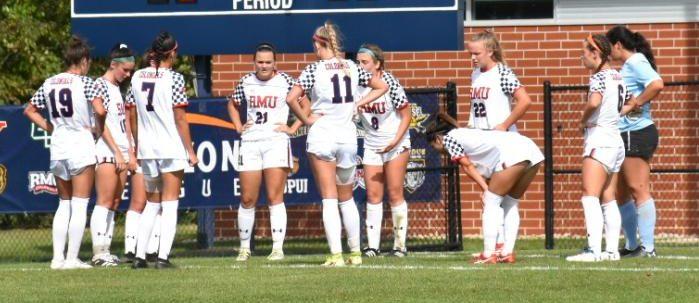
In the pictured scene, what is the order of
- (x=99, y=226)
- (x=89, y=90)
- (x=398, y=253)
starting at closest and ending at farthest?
(x=89, y=90), (x=99, y=226), (x=398, y=253)

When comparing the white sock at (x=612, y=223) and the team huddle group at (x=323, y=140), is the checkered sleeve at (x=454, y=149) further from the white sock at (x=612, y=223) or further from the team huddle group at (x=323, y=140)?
the white sock at (x=612, y=223)

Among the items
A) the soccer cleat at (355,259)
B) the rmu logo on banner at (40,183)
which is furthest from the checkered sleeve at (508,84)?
the rmu logo on banner at (40,183)

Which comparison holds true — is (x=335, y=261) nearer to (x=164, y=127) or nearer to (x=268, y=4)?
(x=164, y=127)

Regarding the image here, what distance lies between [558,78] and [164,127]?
7550 mm

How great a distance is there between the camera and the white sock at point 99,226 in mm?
13414

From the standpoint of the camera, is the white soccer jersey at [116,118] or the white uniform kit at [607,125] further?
the white soccer jersey at [116,118]

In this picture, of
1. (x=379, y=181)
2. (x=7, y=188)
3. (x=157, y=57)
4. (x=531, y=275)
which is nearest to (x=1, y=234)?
(x=7, y=188)

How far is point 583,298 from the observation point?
9742 mm

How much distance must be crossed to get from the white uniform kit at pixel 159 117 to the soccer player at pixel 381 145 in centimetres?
237

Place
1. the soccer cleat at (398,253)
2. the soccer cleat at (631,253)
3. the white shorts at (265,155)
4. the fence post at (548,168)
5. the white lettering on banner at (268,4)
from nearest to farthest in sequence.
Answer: the soccer cleat at (631,253)
the white shorts at (265,155)
the soccer cleat at (398,253)
the white lettering on banner at (268,4)
the fence post at (548,168)

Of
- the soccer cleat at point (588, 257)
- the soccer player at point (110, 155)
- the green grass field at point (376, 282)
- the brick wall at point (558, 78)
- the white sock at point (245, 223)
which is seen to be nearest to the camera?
the green grass field at point (376, 282)

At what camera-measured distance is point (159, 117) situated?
39.3 feet

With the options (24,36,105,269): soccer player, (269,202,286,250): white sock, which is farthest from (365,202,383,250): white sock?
(24,36,105,269): soccer player

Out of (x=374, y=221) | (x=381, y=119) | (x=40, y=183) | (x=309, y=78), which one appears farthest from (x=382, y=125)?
(x=40, y=183)
